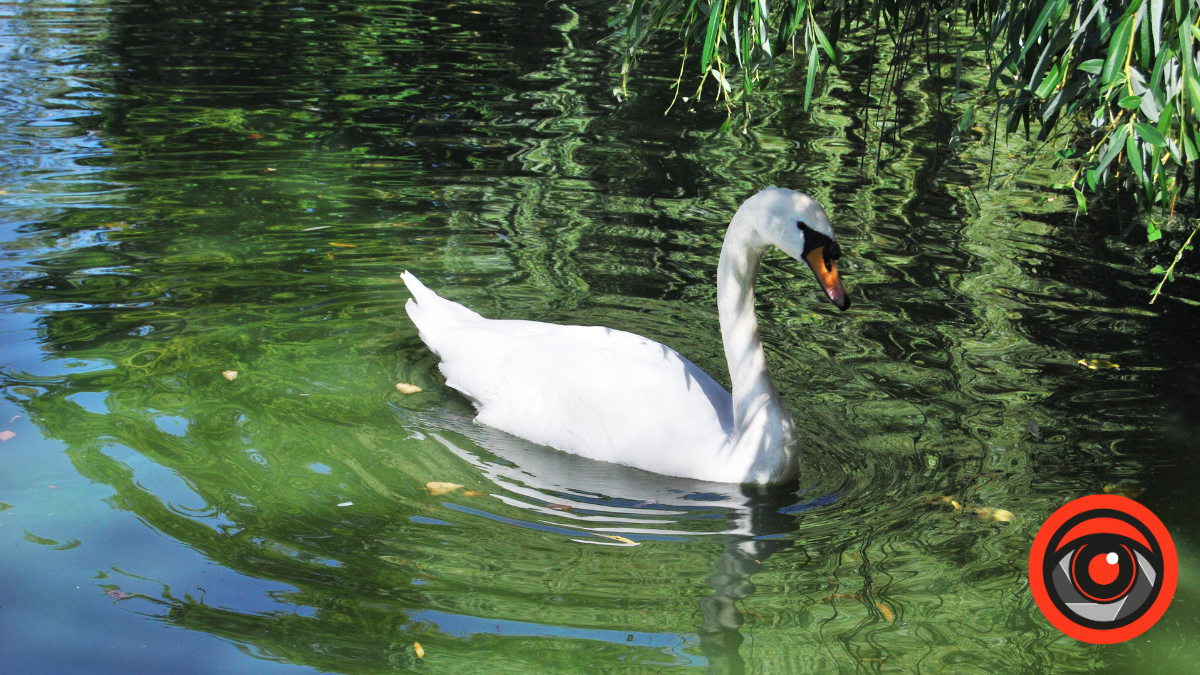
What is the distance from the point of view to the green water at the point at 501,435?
3.75 meters

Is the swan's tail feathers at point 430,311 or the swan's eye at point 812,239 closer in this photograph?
the swan's eye at point 812,239

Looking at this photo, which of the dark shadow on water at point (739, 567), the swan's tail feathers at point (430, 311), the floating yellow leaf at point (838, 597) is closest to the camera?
the dark shadow on water at point (739, 567)

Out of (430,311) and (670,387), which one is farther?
(430,311)

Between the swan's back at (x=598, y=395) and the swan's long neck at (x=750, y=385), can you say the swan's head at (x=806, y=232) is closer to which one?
the swan's long neck at (x=750, y=385)

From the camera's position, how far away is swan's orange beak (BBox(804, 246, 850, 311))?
4094mm

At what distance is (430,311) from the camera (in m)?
5.89

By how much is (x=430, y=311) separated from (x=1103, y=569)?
353cm

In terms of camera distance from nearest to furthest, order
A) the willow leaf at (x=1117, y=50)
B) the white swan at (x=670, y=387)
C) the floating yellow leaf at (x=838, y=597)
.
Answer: the willow leaf at (x=1117, y=50) < the floating yellow leaf at (x=838, y=597) < the white swan at (x=670, y=387)

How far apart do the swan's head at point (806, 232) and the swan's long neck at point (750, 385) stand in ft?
0.46

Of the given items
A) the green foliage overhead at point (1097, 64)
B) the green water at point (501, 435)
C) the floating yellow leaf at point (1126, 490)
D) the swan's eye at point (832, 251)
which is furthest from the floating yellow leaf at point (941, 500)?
the green foliage overhead at point (1097, 64)

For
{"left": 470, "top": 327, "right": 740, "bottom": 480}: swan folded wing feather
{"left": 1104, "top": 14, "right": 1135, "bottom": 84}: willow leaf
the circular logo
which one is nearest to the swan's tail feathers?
{"left": 470, "top": 327, "right": 740, "bottom": 480}: swan folded wing feather

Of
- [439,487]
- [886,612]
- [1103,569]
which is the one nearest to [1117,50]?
[1103,569]

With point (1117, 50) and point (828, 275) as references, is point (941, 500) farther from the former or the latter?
point (1117, 50)

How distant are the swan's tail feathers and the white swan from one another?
1.33 ft
